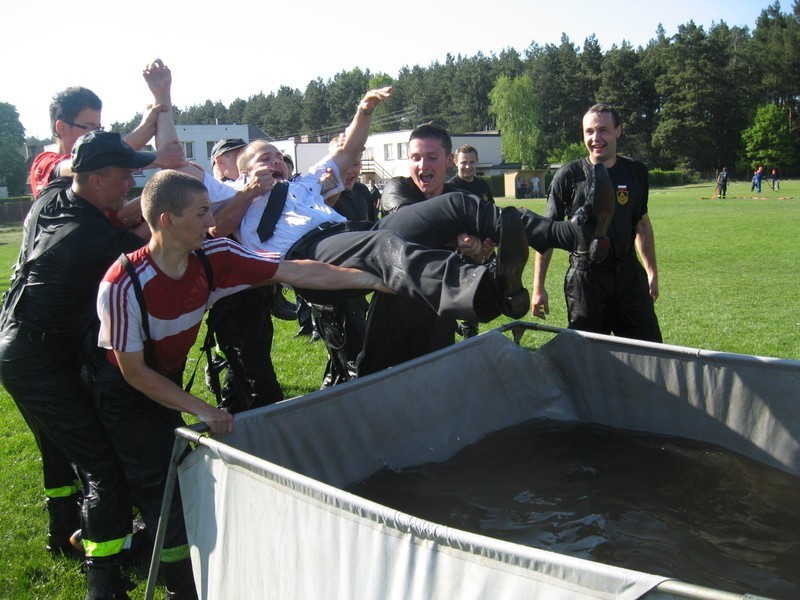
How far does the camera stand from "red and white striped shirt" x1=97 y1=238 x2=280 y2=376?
3193mm

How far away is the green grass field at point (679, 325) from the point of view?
4.14m

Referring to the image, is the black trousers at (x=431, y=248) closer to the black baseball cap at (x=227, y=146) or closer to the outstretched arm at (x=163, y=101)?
the outstretched arm at (x=163, y=101)

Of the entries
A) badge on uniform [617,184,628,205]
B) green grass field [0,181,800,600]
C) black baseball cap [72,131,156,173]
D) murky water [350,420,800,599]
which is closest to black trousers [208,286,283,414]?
murky water [350,420,800,599]

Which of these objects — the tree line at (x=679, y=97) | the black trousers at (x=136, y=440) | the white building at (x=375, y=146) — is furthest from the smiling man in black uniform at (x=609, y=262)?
the tree line at (x=679, y=97)

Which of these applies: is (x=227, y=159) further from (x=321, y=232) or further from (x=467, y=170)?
(x=467, y=170)

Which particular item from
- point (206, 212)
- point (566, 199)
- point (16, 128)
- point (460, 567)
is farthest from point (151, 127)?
point (16, 128)

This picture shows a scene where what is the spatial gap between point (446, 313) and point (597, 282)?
6.92 ft

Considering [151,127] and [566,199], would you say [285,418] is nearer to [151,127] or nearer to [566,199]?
[151,127]

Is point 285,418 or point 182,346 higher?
point 182,346

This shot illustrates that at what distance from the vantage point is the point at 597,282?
17.1 feet

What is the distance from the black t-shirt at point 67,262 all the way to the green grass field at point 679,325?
4.69 feet

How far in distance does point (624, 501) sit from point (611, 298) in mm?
1710

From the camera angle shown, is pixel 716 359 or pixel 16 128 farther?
pixel 16 128

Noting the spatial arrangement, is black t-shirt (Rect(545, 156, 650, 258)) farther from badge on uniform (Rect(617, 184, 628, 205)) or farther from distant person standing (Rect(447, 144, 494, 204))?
distant person standing (Rect(447, 144, 494, 204))
